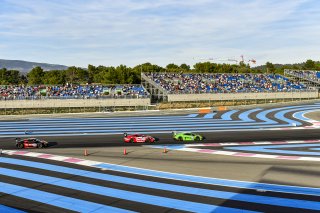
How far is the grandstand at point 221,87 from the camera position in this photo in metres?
66.6

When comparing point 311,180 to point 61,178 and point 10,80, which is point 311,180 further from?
point 10,80

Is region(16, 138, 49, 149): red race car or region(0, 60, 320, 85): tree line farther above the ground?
region(0, 60, 320, 85): tree line

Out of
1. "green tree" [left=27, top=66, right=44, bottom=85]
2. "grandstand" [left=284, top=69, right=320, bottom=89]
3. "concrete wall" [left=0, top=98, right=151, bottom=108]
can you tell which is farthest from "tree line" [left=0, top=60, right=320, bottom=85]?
"grandstand" [left=284, top=69, right=320, bottom=89]

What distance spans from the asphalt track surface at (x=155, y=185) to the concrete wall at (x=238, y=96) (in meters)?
35.2

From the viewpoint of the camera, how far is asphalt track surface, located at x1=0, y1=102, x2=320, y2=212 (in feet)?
53.0

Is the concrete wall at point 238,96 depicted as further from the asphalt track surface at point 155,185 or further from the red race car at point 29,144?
the red race car at point 29,144

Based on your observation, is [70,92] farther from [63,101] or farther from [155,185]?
[155,185]

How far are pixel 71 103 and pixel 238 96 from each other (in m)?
31.5

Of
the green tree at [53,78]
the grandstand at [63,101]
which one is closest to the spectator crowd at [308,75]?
the grandstand at [63,101]

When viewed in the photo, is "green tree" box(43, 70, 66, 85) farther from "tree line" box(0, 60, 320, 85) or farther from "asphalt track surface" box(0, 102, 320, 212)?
"asphalt track surface" box(0, 102, 320, 212)

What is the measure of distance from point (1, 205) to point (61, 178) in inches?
191

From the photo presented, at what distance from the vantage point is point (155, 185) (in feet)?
63.7

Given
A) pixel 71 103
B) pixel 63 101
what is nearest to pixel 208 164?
pixel 71 103

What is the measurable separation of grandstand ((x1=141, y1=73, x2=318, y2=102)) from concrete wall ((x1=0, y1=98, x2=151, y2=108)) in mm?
7703
